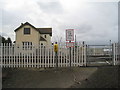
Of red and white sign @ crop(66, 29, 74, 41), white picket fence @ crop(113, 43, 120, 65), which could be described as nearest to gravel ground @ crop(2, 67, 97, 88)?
red and white sign @ crop(66, 29, 74, 41)

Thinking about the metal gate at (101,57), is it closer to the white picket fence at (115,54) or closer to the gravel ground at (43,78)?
the white picket fence at (115,54)

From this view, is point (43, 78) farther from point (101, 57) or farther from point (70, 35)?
point (101, 57)

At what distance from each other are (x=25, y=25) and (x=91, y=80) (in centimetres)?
1890

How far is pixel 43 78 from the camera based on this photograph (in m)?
5.22

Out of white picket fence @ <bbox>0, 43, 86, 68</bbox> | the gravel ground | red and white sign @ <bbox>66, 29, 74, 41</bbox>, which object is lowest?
the gravel ground

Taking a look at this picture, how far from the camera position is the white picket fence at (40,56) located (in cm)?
682

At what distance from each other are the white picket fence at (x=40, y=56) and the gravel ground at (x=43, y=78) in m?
0.78

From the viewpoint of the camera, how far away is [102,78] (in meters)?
4.86

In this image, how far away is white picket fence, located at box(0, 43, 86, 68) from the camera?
682 centimetres

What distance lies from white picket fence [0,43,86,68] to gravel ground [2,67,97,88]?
0.78m

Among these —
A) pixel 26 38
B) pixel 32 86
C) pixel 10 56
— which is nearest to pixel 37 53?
pixel 10 56

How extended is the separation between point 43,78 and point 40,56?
198cm

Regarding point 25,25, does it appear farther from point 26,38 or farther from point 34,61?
point 34,61

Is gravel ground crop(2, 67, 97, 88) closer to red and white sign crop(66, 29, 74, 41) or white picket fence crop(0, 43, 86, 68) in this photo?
white picket fence crop(0, 43, 86, 68)
